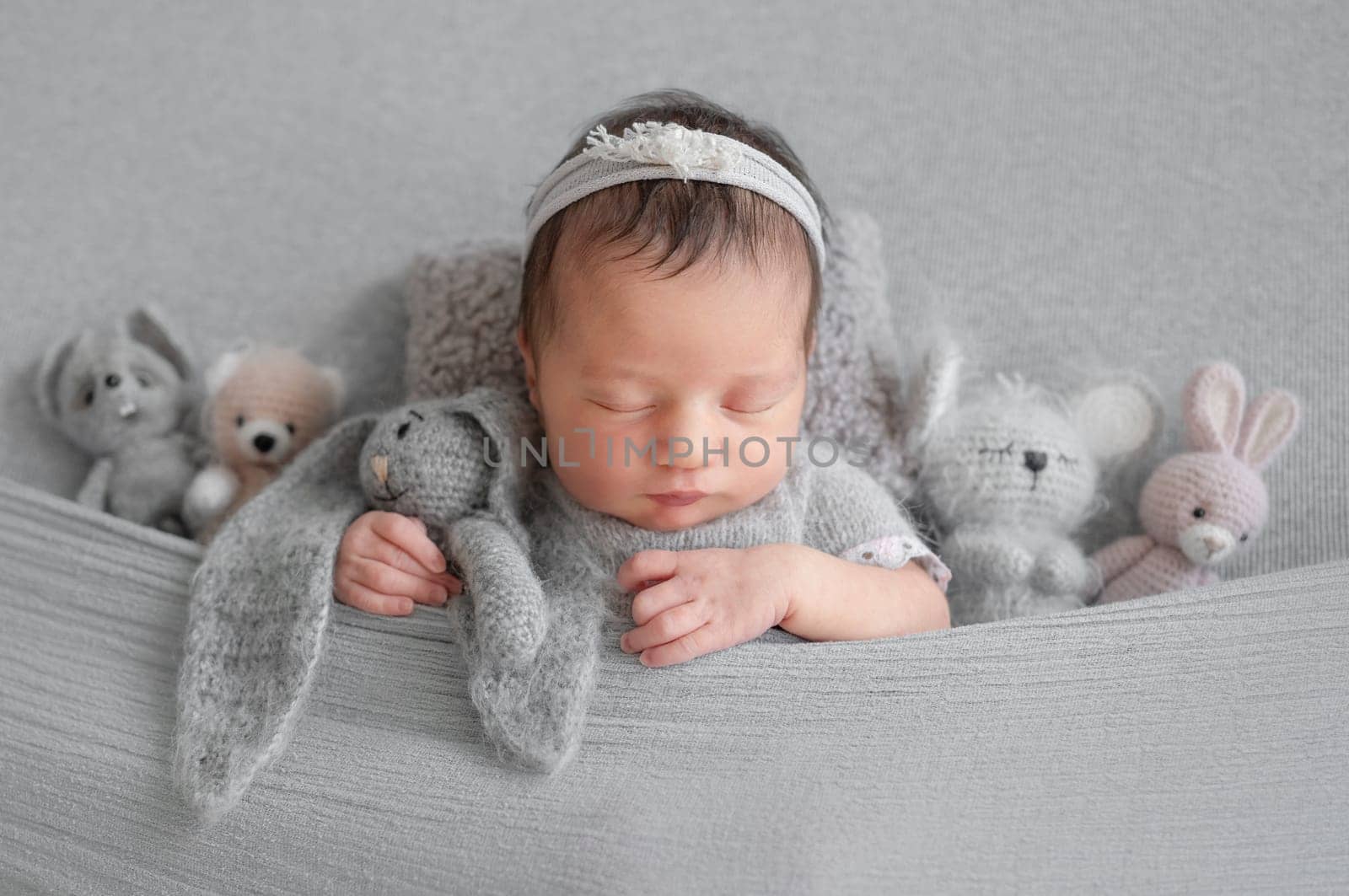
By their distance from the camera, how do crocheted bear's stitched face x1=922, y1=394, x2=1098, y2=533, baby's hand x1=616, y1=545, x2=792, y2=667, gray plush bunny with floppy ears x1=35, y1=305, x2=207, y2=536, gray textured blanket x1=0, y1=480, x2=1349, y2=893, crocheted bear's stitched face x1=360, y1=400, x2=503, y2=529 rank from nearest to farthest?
1. gray textured blanket x1=0, y1=480, x2=1349, y2=893
2. baby's hand x1=616, y1=545, x2=792, y2=667
3. crocheted bear's stitched face x1=360, y1=400, x2=503, y2=529
4. crocheted bear's stitched face x1=922, y1=394, x2=1098, y2=533
5. gray plush bunny with floppy ears x1=35, y1=305, x2=207, y2=536

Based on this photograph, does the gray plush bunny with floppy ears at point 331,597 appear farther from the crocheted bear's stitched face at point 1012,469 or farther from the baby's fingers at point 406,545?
the crocheted bear's stitched face at point 1012,469

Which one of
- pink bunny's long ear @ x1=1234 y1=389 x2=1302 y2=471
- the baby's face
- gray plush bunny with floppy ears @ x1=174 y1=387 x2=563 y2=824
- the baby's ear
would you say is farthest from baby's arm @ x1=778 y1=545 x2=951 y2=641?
pink bunny's long ear @ x1=1234 y1=389 x2=1302 y2=471

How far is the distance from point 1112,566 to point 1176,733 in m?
0.34

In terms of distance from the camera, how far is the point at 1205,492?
1206mm

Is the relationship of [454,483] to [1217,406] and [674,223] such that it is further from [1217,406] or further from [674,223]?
[1217,406]

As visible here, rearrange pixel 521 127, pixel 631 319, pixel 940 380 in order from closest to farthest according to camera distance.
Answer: pixel 631 319 < pixel 940 380 < pixel 521 127

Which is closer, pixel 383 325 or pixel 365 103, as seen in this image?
pixel 383 325

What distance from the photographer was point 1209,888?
90cm

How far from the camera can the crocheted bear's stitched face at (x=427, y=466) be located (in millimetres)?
1117

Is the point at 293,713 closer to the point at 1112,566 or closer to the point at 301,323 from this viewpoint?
the point at 301,323

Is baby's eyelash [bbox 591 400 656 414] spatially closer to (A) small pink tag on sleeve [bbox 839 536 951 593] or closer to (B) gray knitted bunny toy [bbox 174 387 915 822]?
(B) gray knitted bunny toy [bbox 174 387 915 822]

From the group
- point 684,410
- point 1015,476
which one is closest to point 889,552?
point 1015,476

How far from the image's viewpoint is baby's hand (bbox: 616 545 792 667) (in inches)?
39.6

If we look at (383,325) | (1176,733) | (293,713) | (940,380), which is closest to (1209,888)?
(1176,733)
